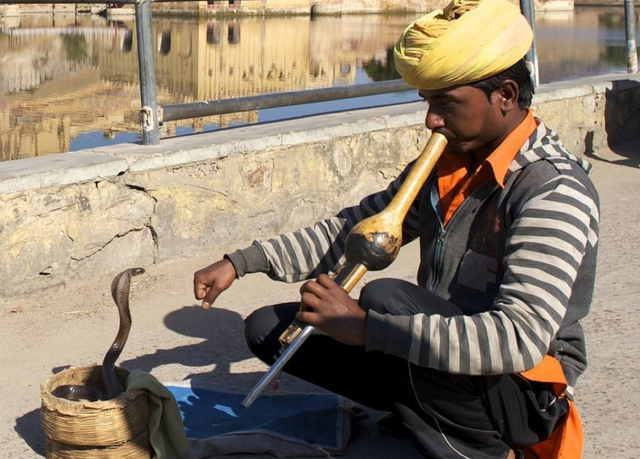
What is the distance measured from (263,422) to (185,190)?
1551mm

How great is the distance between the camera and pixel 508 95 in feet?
7.63

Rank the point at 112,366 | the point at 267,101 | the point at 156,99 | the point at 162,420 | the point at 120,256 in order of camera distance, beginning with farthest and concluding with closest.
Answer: the point at 267,101 < the point at 156,99 < the point at 120,256 < the point at 112,366 < the point at 162,420

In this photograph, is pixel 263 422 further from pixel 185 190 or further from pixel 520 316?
pixel 185 190

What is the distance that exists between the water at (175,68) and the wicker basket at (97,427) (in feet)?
11.3

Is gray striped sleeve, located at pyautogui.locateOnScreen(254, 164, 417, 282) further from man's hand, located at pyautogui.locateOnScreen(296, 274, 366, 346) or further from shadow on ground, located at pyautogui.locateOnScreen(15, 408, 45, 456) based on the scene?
shadow on ground, located at pyautogui.locateOnScreen(15, 408, 45, 456)

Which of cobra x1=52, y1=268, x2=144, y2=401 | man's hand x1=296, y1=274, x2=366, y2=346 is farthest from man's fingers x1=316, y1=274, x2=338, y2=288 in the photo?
→ cobra x1=52, y1=268, x2=144, y2=401

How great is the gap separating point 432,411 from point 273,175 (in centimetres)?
236

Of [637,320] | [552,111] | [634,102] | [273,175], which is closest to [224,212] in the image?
[273,175]

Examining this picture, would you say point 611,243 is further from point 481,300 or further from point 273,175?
point 481,300

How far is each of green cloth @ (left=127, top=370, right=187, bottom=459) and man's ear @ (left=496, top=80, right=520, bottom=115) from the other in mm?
1128

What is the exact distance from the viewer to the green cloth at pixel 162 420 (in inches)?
104

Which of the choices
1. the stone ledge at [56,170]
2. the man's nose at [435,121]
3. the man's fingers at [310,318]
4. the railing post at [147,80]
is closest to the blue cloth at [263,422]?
the man's fingers at [310,318]

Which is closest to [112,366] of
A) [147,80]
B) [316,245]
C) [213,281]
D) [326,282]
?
[213,281]

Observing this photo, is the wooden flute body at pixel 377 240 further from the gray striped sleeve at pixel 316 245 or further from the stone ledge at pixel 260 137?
the stone ledge at pixel 260 137
